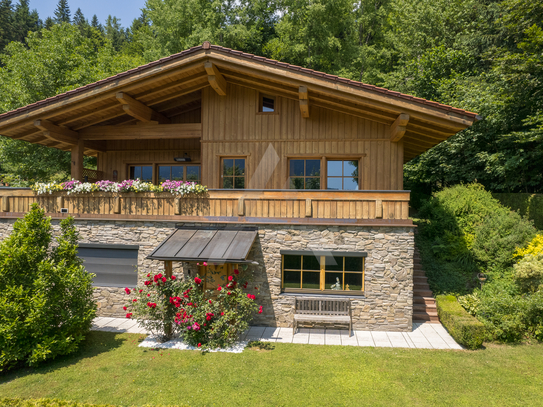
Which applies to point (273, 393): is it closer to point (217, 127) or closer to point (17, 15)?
point (217, 127)

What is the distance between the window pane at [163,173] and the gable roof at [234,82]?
103 inches

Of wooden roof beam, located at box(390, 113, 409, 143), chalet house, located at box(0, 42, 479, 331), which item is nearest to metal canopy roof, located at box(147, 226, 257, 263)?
chalet house, located at box(0, 42, 479, 331)

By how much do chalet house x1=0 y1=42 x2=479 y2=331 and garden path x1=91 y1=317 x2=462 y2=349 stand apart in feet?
1.16

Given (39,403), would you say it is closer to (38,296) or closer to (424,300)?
(38,296)

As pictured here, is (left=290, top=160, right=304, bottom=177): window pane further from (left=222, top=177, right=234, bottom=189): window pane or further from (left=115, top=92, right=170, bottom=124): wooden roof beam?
(left=115, top=92, right=170, bottom=124): wooden roof beam

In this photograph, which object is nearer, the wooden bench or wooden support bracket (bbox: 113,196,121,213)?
the wooden bench

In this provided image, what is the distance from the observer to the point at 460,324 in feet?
23.5

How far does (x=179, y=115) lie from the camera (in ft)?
38.8

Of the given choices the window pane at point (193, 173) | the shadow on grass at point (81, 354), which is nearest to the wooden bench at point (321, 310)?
the shadow on grass at point (81, 354)

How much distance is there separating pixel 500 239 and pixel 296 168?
6.96m

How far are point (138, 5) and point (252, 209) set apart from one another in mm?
29085

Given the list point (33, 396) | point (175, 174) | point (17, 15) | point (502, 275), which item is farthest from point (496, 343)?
point (17, 15)

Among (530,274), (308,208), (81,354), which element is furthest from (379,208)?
(81,354)

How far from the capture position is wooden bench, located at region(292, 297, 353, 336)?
767cm
